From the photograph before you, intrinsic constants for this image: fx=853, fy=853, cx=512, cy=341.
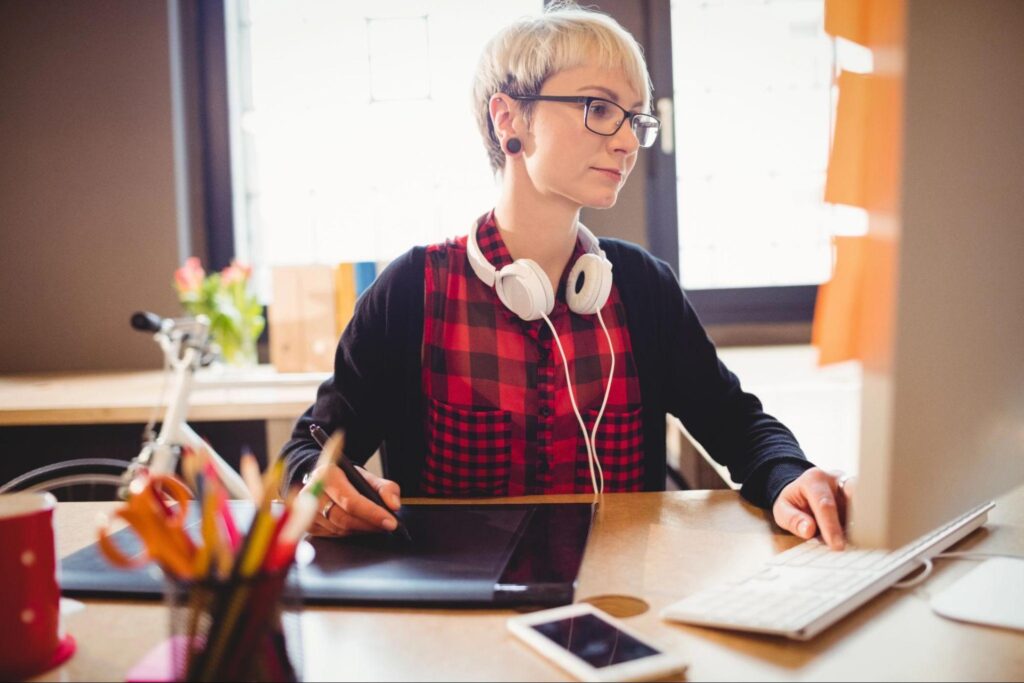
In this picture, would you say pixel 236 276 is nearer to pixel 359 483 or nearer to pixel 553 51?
pixel 553 51

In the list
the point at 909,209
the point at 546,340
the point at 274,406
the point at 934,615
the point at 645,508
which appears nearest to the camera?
the point at 909,209

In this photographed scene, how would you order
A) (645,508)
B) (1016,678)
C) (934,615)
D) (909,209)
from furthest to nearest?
(645,508) → (934,615) → (1016,678) → (909,209)

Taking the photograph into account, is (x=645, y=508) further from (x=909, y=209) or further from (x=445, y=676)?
(x=909, y=209)

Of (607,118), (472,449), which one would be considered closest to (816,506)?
(472,449)

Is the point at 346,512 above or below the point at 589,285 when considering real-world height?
below

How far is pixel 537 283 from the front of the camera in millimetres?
1240

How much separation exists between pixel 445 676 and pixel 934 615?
0.40m

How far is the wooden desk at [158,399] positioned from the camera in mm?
1880

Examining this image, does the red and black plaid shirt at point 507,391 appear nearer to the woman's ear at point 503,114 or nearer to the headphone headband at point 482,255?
the headphone headband at point 482,255

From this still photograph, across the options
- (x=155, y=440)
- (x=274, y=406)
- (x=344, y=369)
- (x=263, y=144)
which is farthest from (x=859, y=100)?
(x=263, y=144)

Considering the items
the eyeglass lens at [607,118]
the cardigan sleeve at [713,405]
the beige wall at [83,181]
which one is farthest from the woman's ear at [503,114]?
the beige wall at [83,181]

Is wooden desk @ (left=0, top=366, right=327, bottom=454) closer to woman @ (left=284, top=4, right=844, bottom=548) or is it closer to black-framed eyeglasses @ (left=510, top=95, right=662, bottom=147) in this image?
woman @ (left=284, top=4, right=844, bottom=548)

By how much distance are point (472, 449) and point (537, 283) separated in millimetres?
281

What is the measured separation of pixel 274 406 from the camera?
6.25 ft
